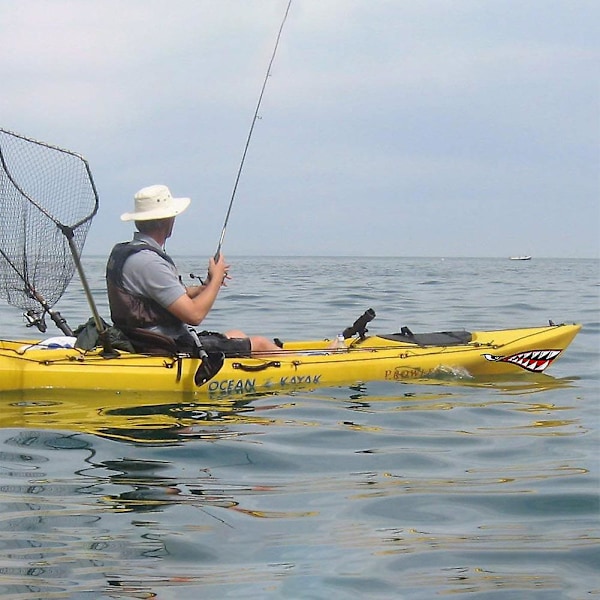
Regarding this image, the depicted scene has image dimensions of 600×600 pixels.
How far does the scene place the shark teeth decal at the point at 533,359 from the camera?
840cm

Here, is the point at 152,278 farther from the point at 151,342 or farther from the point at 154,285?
the point at 151,342

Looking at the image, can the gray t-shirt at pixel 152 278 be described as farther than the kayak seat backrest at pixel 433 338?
No

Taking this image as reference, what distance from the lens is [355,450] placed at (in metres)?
5.37

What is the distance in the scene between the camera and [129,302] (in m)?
6.73

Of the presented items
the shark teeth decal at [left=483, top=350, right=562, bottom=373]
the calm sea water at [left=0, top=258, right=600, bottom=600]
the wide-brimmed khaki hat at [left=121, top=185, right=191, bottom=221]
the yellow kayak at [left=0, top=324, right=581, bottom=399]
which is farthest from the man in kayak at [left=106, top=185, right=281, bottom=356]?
the shark teeth decal at [left=483, top=350, right=562, bottom=373]

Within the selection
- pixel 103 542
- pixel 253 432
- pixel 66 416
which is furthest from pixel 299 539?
pixel 66 416

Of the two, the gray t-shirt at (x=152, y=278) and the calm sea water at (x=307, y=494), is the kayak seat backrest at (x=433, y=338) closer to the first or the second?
the calm sea water at (x=307, y=494)

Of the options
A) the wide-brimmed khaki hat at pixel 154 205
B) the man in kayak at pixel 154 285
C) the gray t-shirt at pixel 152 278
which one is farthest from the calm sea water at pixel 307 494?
the wide-brimmed khaki hat at pixel 154 205

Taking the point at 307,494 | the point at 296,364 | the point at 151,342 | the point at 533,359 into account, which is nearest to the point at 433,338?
the point at 533,359

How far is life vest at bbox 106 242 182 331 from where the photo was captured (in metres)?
6.69

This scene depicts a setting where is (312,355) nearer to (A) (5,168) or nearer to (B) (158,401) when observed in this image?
(B) (158,401)

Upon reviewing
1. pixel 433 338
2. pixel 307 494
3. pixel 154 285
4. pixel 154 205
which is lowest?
pixel 307 494

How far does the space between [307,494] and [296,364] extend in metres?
3.00

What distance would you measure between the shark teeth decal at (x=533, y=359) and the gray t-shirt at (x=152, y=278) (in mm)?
3307
